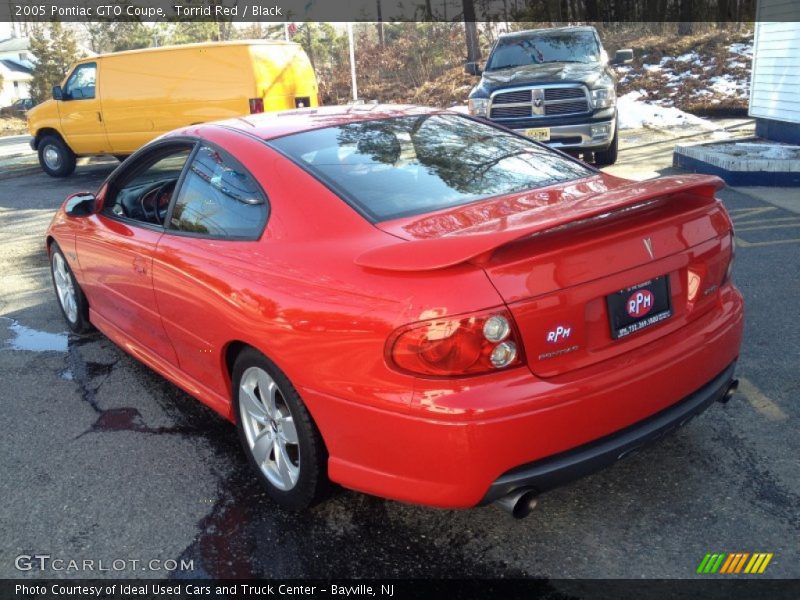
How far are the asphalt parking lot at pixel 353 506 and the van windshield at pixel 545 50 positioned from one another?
27.2ft

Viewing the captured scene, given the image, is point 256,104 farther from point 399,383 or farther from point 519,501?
point 519,501

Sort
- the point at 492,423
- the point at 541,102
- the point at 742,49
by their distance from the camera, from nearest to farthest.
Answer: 1. the point at 492,423
2. the point at 541,102
3. the point at 742,49

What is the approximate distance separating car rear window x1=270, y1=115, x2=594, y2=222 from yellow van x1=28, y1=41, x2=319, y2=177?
9533 millimetres

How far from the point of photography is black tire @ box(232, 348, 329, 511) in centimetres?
300

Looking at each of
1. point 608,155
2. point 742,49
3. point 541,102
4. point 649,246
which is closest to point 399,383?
point 649,246

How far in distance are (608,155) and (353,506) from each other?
30.4ft

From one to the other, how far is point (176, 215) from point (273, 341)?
121cm

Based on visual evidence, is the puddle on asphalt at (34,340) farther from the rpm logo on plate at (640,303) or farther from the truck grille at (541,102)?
the truck grille at (541,102)

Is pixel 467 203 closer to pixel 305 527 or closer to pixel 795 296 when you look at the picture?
pixel 305 527

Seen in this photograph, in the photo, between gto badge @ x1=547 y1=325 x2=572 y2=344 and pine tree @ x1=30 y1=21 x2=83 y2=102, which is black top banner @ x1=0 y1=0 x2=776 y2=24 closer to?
pine tree @ x1=30 y1=21 x2=83 y2=102

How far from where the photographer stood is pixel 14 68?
73.9 meters

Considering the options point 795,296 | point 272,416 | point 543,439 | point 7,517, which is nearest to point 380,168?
point 272,416

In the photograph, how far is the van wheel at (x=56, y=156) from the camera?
15.0m

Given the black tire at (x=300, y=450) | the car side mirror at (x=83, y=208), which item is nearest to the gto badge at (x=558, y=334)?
the black tire at (x=300, y=450)
